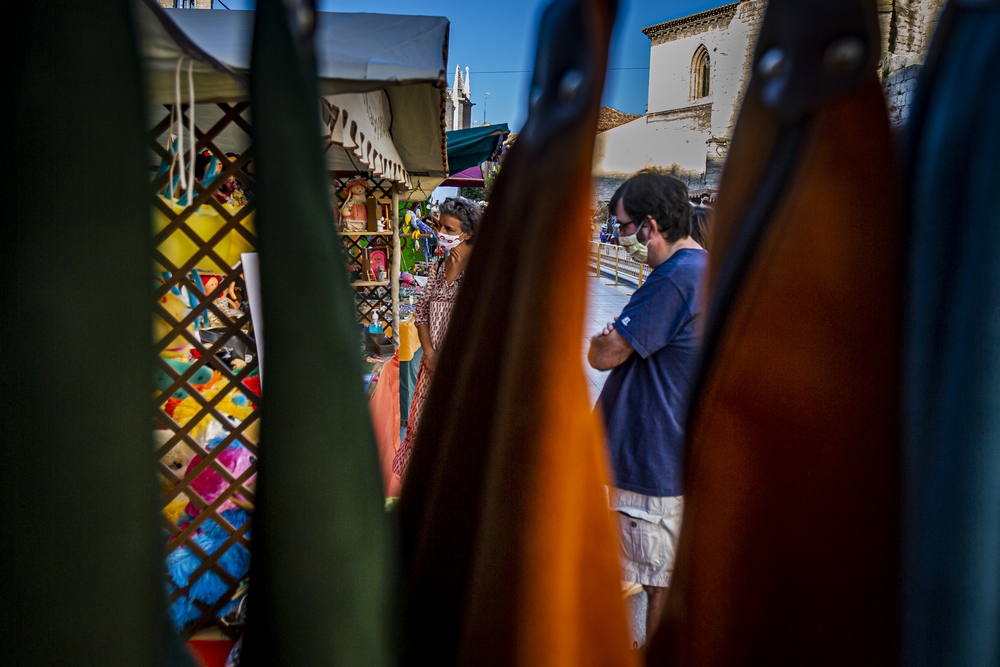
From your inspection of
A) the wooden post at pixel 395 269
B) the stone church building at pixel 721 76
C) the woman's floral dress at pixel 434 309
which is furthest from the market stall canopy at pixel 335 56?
the wooden post at pixel 395 269

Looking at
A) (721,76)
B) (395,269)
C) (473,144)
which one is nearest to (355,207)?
(395,269)

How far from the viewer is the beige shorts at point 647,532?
5.66ft

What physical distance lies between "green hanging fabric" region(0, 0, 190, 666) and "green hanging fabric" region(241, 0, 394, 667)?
48 millimetres

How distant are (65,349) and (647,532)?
1.78 m

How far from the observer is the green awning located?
13.6 feet

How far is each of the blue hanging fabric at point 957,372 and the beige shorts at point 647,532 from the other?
4.91ft

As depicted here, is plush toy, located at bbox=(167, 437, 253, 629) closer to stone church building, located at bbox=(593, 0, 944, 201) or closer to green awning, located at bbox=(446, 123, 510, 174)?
stone church building, located at bbox=(593, 0, 944, 201)

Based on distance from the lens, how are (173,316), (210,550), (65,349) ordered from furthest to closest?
(210,550)
(173,316)
(65,349)

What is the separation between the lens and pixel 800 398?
0.91 ft

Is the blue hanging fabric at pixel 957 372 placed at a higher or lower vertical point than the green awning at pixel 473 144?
lower

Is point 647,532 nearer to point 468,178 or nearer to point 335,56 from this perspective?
point 335,56

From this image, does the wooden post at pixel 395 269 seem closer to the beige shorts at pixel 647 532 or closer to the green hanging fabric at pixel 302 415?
the beige shorts at pixel 647 532

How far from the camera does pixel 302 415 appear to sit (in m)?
0.22

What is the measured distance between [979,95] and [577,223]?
0.20 m
